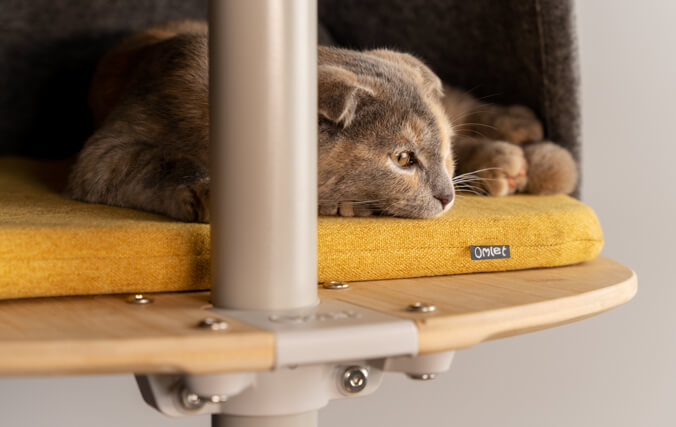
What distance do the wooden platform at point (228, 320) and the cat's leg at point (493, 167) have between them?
0.37 meters

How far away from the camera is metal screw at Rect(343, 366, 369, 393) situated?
0.71 meters

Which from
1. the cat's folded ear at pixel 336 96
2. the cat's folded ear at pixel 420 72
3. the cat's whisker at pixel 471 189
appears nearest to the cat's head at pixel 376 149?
the cat's folded ear at pixel 336 96

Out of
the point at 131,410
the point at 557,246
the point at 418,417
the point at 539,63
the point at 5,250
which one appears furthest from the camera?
the point at 418,417

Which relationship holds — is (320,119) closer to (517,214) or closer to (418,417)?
(517,214)

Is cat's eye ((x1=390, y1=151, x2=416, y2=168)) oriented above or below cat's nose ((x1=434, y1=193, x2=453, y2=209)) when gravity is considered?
above

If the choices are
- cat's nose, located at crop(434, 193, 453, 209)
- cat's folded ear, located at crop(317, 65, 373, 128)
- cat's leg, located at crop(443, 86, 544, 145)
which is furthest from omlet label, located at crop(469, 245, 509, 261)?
cat's leg, located at crop(443, 86, 544, 145)

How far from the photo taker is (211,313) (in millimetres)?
651

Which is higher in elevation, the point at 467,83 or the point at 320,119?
the point at 467,83

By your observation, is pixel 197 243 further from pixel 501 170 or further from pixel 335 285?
pixel 501 170

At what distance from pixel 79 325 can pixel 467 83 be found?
3.81 feet

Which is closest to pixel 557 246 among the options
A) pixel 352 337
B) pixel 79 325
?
pixel 352 337

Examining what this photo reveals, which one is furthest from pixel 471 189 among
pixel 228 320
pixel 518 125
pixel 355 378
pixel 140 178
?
pixel 228 320

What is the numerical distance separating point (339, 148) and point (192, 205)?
23 centimetres

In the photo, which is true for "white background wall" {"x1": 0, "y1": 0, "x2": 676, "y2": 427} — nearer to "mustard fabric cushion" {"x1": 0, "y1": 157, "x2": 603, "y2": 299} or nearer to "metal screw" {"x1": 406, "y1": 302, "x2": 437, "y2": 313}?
"mustard fabric cushion" {"x1": 0, "y1": 157, "x2": 603, "y2": 299}
